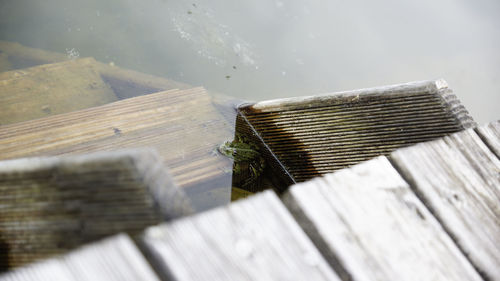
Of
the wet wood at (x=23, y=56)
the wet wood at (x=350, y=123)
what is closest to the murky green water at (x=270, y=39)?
the wet wood at (x=23, y=56)

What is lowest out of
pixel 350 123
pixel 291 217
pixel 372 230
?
pixel 350 123

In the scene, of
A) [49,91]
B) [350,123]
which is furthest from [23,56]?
[350,123]

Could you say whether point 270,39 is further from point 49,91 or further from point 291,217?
point 291,217

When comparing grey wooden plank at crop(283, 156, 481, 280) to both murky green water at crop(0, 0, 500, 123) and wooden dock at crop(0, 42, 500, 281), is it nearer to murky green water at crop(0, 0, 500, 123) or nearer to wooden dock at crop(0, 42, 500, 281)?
wooden dock at crop(0, 42, 500, 281)

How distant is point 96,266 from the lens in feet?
2.23

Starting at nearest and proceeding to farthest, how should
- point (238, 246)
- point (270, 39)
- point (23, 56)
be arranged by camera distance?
point (238, 246) < point (23, 56) < point (270, 39)

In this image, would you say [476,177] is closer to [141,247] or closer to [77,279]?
[141,247]

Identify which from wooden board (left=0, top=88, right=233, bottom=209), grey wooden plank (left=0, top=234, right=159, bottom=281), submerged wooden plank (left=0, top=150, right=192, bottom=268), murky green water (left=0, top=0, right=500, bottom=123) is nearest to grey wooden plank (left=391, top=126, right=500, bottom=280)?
submerged wooden plank (left=0, top=150, right=192, bottom=268)

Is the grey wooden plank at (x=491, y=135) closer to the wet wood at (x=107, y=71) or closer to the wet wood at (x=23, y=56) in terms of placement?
the wet wood at (x=107, y=71)

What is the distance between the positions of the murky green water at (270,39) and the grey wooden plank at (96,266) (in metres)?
4.47

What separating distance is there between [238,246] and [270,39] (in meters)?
5.75

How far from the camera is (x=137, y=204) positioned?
2.71ft

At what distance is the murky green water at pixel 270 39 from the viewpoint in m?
5.21

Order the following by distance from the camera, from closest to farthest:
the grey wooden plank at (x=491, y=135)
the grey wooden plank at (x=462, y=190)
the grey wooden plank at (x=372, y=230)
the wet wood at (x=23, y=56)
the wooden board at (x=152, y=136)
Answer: the grey wooden plank at (x=372, y=230) → the grey wooden plank at (x=462, y=190) → the grey wooden plank at (x=491, y=135) → the wooden board at (x=152, y=136) → the wet wood at (x=23, y=56)
